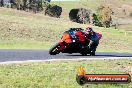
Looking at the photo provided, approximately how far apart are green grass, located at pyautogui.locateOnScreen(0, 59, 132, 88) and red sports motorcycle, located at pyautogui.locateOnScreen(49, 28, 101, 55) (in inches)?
156

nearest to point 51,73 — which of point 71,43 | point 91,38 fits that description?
point 71,43

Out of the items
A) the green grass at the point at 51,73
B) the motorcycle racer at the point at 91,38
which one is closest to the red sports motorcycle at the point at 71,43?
the motorcycle racer at the point at 91,38

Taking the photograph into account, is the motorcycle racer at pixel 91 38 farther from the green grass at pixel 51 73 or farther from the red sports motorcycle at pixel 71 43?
the green grass at pixel 51 73

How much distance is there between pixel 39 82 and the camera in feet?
39.9

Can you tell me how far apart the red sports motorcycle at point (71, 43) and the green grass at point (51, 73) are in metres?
3.97

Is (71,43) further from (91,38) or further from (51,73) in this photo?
(51,73)

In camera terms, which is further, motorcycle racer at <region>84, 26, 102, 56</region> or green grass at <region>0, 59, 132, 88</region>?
motorcycle racer at <region>84, 26, 102, 56</region>

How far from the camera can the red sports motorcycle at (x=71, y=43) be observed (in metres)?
20.9

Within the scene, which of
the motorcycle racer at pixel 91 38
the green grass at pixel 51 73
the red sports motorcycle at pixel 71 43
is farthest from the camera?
the motorcycle racer at pixel 91 38

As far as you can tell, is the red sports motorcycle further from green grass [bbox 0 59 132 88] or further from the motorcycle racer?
green grass [bbox 0 59 132 88]

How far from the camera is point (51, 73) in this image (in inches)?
535

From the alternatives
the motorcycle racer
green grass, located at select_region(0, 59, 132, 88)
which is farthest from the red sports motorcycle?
green grass, located at select_region(0, 59, 132, 88)

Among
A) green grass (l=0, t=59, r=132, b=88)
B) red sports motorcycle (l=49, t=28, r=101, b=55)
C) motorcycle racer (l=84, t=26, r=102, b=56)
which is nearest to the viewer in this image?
green grass (l=0, t=59, r=132, b=88)

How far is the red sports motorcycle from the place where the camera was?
20938 mm
